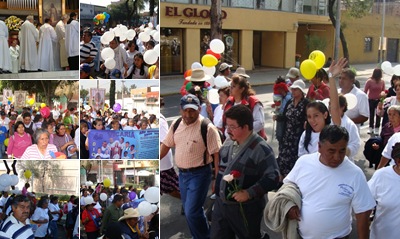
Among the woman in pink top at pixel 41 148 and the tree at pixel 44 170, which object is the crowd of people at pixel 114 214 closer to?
the tree at pixel 44 170

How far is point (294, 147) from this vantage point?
209 inches

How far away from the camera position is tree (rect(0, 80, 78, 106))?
3041 millimetres

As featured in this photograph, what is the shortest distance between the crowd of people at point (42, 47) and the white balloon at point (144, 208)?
1.14 meters

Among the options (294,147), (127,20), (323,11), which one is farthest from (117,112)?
(323,11)

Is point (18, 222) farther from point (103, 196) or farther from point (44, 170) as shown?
point (103, 196)

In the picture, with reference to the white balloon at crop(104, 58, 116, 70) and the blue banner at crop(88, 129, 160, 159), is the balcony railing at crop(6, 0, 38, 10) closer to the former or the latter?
the white balloon at crop(104, 58, 116, 70)

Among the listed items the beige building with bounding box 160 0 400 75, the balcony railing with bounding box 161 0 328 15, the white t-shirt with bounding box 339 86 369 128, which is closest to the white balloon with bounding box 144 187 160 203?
the white t-shirt with bounding box 339 86 369 128

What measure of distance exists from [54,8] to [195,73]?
325cm

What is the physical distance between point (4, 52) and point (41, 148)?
99 centimetres

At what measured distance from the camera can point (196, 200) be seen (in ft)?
14.3

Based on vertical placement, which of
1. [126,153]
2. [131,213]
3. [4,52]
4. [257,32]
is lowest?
[131,213]

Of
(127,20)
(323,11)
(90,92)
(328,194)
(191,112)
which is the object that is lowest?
(328,194)

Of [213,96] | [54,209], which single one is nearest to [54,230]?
[54,209]

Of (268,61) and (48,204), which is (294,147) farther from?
(268,61)
